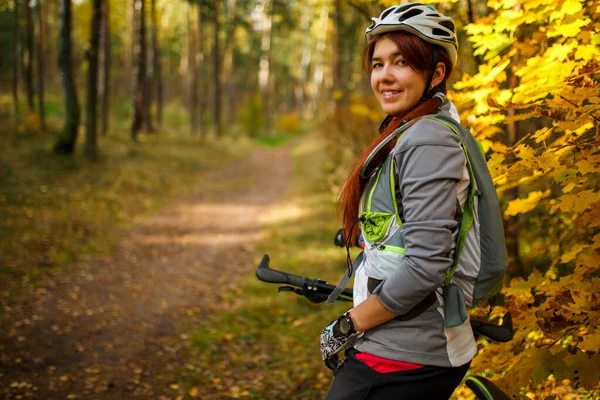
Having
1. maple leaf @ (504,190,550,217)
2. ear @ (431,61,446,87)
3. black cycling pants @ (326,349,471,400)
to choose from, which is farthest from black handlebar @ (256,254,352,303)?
maple leaf @ (504,190,550,217)

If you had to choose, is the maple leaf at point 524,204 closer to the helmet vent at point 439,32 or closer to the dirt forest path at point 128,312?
the helmet vent at point 439,32

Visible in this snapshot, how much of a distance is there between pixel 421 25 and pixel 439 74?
23 centimetres

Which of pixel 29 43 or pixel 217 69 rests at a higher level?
pixel 29 43

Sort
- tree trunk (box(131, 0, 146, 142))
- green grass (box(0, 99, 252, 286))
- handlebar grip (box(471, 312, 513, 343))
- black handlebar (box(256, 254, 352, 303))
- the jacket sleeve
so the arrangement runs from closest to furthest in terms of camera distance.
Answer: the jacket sleeve, handlebar grip (box(471, 312, 513, 343)), black handlebar (box(256, 254, 352, 303)), green grass (box(0, 99, 252, 286)), tree trunk (box(131, 0, 146, 142))

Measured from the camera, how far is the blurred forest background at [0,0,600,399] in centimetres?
247

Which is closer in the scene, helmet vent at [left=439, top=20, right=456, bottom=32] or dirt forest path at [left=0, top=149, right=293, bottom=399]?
helmet vent at [left=439, top=20, right=456, bottom=32]

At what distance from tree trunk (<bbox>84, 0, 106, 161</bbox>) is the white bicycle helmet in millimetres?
12812

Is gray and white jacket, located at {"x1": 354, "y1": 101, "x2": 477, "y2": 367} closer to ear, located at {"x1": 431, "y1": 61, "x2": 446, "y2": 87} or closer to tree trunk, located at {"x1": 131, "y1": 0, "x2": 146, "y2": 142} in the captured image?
ear, located at {"x1": 431, "y1": 61, "x2": 446, "y2": 87}

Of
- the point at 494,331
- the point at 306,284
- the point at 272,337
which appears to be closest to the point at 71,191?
the point at 272,337

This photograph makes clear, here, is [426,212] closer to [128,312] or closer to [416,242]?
[416,242]

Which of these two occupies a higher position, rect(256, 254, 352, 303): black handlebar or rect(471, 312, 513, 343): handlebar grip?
rect(256, 254, 352, 303): black handlebar

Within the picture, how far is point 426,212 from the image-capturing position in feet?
5.32

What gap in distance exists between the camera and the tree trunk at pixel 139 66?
17641 mm

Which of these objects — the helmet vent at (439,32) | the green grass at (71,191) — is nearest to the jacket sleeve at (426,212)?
the helmet vent at (439,32)
